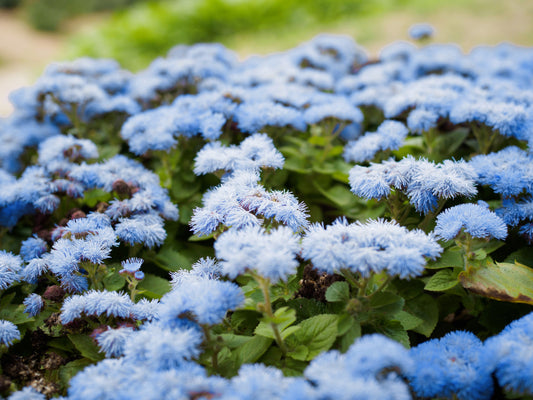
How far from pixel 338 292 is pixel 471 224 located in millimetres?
647

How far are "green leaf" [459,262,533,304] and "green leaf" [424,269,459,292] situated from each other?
0.07m

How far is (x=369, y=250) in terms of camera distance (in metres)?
1.66

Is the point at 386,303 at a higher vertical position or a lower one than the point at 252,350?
higher

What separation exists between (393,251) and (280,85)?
2.16 metres

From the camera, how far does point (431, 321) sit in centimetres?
216

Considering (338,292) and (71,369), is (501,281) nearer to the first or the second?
(338,292)

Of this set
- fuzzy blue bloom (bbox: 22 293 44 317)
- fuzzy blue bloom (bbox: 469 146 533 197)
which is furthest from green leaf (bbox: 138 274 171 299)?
fuzzy blue bloom (bbox: 469 146 533 197)

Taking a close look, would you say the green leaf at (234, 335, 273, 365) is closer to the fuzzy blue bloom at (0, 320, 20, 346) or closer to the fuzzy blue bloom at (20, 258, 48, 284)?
the fuzzy blue bloom at (0, 320, 20, 346)

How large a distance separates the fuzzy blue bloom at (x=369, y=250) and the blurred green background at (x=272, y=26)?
21.7 feet

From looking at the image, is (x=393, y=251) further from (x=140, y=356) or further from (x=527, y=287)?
(x=140, y=356)

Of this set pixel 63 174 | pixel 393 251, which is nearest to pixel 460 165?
pixel 393 251

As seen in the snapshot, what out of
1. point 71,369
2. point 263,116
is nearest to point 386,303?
point 71,369

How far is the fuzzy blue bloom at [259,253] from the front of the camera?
1574 mm

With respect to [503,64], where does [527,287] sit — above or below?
below
